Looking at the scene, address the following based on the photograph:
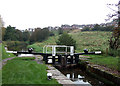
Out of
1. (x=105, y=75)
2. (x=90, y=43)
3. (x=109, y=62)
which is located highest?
(x=90, y=43)

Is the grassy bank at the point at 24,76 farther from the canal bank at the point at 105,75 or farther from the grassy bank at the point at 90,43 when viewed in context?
the grassy bank at the point at 90,43

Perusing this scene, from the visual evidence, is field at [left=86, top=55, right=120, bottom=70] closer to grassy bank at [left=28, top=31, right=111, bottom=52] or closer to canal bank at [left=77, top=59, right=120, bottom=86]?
canal bank at [left=77, top=59, right=120, bottom=86]

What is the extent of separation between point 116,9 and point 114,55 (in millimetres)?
7893

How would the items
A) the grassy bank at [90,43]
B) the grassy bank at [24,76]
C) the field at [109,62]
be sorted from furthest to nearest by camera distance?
the grassy bank at [90,43] → the field at [109,62] → the grassy bank at [24,76]

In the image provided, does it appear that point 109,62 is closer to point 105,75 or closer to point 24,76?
point 105,75

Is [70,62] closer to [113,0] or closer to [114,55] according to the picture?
[114,55]

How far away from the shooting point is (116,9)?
325 inches

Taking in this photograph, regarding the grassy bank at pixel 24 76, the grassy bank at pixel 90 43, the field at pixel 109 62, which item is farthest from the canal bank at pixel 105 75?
the grassy bank at pixel 90 43

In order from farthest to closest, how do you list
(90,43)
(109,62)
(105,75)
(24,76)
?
(90,43) → (109,62) → (105,75) → (24,76)

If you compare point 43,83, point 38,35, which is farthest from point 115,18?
point 38,35

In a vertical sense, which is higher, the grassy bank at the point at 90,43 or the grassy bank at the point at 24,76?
the grassy bank at the point at 90,43

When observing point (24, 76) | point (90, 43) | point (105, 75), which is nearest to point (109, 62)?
point (105, 75)

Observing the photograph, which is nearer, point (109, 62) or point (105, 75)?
point (105, 75)

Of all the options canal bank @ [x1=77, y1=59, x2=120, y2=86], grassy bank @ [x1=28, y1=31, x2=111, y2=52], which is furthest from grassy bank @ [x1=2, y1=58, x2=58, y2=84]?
grassy bank @ [x1=28, y1=31, x2=111, y2=52]
